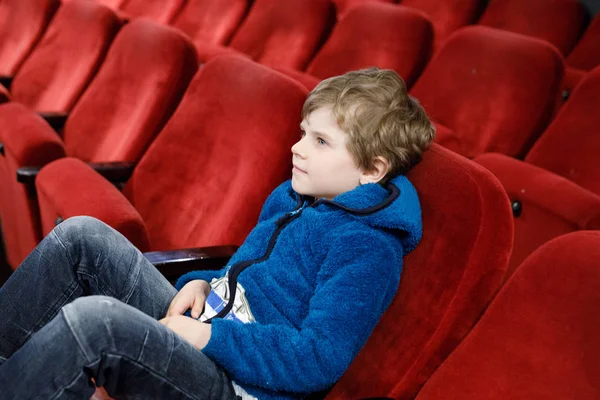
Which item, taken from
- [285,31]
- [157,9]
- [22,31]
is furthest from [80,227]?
[157,9]

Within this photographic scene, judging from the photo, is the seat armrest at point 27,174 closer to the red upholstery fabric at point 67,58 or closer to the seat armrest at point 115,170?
the seat armrest at point 115,170

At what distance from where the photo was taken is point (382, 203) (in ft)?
1.17

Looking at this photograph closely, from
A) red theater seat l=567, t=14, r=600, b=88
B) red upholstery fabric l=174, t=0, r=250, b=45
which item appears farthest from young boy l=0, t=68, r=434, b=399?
red upholstery fabric l=174, t=0, r=250, b=45

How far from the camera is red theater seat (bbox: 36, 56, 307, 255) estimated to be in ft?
1.60

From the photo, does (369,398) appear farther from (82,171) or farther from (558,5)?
(558,5)

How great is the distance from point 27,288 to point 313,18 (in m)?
0.69

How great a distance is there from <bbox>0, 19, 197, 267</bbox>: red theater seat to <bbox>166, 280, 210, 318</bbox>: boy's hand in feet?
0.93

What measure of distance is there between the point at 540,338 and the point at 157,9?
1.22m

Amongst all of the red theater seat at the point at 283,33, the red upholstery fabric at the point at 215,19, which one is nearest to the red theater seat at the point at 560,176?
the red theater seat at the point at 283,33

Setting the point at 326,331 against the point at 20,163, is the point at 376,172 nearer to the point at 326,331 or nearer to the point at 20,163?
the point at 326,331

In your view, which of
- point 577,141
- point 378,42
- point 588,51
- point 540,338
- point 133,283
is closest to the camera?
point 540,338

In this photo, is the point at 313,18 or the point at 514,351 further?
the point at 313,18

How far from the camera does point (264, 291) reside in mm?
387

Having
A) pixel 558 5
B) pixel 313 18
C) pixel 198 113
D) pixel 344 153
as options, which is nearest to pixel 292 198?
pixel 344 153
